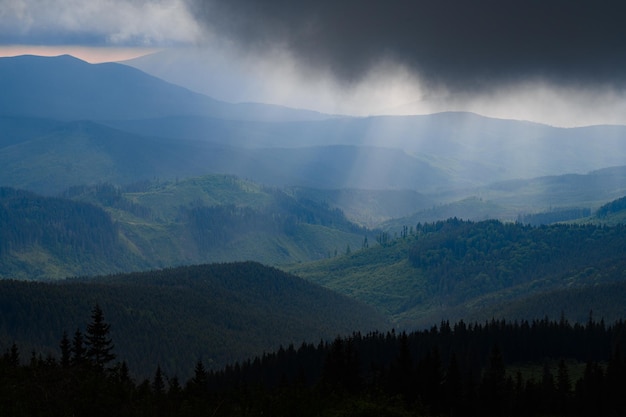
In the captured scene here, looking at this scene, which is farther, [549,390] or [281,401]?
[549,390]

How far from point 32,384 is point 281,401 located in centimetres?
2014

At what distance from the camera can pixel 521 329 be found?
146750 millimetres

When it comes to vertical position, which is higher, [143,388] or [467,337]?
[143,388]

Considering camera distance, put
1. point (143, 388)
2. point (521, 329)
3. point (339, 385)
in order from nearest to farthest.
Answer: point (143, 388) < point (339, 385) < point (521, 329)

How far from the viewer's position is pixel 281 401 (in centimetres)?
6825

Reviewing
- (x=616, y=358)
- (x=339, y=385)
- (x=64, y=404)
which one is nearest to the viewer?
(x=64, y=404)

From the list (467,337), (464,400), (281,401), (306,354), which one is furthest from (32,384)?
(467,337)

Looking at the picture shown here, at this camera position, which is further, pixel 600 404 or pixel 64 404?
pixel 600 404

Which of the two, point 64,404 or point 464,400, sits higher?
point 64,404

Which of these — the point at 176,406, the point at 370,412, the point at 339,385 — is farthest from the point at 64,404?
the point at 339,385

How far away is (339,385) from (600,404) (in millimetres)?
31555

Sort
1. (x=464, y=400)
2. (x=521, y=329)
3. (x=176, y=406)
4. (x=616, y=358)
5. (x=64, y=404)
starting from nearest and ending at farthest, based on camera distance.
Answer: (x=64, y=404), (x=176, y=406), (x=464, y=400), (x=616, y=358), (x=521, y=329)

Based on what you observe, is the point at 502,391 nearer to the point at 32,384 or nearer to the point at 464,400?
the point at 464,400

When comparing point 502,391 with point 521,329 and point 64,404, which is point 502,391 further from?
point 521,329
